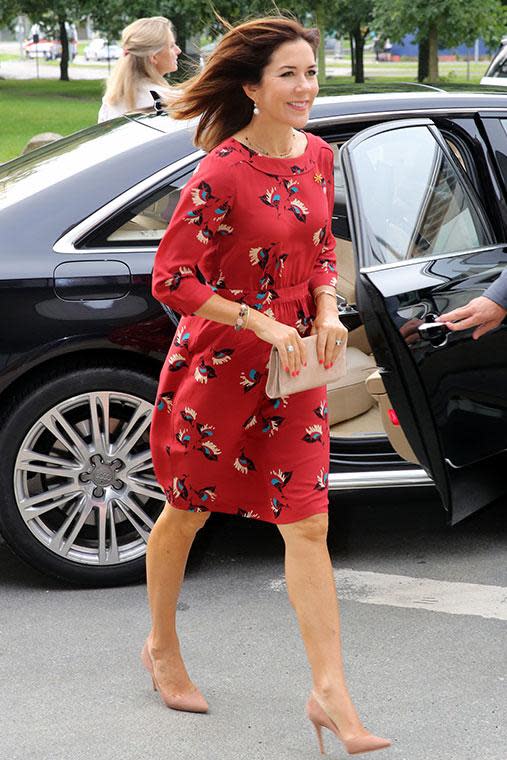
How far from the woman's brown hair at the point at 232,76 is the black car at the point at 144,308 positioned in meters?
0.76

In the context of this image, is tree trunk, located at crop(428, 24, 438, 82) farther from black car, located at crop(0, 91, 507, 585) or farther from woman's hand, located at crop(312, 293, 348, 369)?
woman's hand, located at crop(312, 293, 348, 369)

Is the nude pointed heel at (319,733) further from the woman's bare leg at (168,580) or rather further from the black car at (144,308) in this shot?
the black car at (144,308)

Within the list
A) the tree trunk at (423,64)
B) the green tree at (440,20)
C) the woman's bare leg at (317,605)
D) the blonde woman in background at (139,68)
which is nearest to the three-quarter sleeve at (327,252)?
the woman's bare leg at (317,605)

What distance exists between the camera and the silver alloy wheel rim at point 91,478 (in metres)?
4.13

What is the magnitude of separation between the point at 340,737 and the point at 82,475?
1458 mm

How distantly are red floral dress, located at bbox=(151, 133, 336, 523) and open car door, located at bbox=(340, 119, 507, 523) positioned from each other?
546 mm

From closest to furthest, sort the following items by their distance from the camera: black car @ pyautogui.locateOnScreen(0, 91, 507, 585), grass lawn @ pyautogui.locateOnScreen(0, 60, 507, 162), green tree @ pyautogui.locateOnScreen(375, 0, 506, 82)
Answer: black car @ pyautogui.locateOnScreen(0, 91, 507, 585), grass lawn @ pyautogui.locateOnScreen(0, 60, 507, 162), green tree @ pyautogui.locateOnScreen(375, 0, 506, 82)

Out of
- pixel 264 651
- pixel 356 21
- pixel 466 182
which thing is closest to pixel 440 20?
pixel 356 21

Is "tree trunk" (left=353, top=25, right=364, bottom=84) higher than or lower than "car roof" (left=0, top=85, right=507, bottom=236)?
lower

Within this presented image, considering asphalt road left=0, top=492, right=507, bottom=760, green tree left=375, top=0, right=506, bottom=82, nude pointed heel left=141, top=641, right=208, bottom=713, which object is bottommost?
green tree left=375, top=0, right=506, bottom=82

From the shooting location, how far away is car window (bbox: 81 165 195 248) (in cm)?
418

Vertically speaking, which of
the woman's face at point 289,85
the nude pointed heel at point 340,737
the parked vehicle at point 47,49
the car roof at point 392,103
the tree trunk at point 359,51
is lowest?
the parked vehicle at point 47,49

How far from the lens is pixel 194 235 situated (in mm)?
3061

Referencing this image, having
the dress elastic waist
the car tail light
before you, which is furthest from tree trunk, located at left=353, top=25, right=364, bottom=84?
the dress elastic waist
